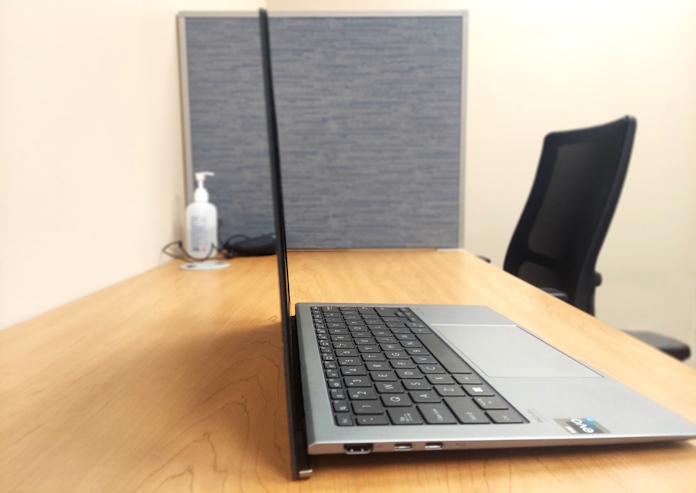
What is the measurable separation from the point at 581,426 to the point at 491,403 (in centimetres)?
6

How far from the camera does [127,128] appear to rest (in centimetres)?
101

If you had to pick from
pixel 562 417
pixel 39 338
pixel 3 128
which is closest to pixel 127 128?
pixel 3 128

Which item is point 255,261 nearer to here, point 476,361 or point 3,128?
point 3,128

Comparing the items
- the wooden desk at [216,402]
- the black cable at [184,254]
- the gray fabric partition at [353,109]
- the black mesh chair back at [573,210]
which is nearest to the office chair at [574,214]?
the black mesh chair back at [573,210]

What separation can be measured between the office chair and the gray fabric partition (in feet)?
0.85

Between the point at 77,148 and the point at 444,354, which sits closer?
the point at 444,354

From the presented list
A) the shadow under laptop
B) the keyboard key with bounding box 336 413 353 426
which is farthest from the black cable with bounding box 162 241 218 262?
the keyboard key with bounding box 336 413 353 426

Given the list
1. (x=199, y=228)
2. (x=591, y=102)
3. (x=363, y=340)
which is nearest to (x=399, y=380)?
(x=363, y=340)

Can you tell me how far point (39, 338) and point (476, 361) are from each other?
0.48 metres

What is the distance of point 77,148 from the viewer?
31.8 inches

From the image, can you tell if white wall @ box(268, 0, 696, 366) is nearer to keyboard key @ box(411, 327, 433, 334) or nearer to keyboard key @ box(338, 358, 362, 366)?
keyboard key @ box(411, 327, 433, 334)

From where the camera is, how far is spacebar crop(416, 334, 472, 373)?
1.43 feet

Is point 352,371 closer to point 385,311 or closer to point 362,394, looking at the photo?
point 362,394

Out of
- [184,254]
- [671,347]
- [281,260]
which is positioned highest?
[281,260]
